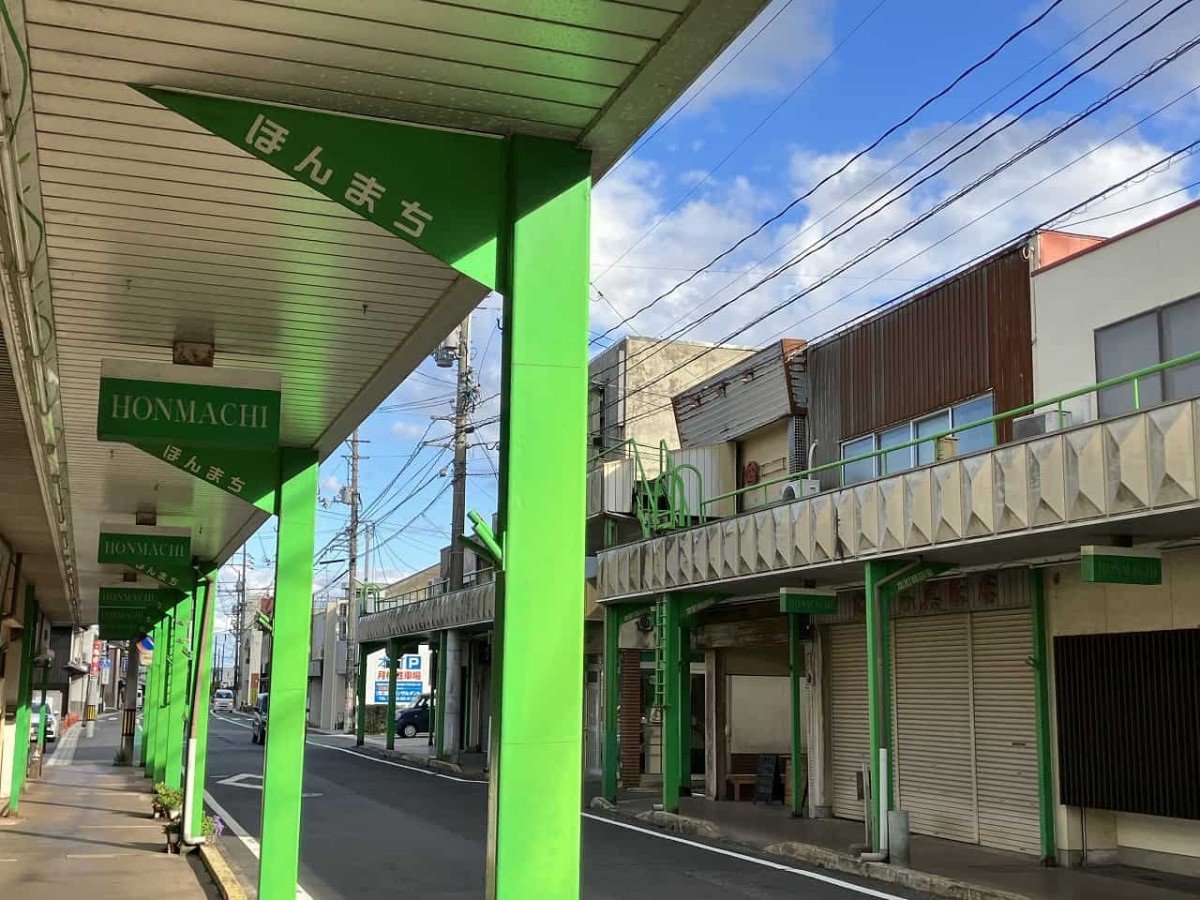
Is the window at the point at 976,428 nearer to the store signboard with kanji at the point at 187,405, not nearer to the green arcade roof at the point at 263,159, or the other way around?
the green arcade roof at the point at 263,159

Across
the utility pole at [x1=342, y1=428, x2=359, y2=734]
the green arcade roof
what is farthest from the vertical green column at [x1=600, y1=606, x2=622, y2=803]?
the utility pole at [x1=342, y1=428, x2=359, y2=734]

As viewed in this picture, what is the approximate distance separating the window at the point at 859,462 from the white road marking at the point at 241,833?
1069cm

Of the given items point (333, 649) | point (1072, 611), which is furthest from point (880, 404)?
point (333, 649)

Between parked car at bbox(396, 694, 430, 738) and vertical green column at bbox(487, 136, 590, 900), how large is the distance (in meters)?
49.1

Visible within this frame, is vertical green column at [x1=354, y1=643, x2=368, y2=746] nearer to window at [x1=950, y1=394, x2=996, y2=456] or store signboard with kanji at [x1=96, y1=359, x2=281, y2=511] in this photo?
window at [x1=950, y1=394, x2=996, y2=456]

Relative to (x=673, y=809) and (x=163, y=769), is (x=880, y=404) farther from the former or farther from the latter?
(x=163, y=769)

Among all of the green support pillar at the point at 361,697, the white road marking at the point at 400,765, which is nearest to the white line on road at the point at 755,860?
the white road marking at the point at 400,765

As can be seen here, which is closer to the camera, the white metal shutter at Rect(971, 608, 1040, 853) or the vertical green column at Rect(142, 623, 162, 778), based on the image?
the white metal shutter at Rect(971, 608, 1040, 853)

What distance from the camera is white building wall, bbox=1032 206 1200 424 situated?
14859 millimetres

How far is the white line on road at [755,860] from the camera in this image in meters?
13.5

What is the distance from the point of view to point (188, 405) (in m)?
8.26

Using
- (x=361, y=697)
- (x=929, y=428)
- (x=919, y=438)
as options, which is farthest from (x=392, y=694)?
(x=919, y=438)

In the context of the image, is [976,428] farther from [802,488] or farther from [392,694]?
[392,694]

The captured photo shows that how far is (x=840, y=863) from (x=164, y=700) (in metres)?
14.2
